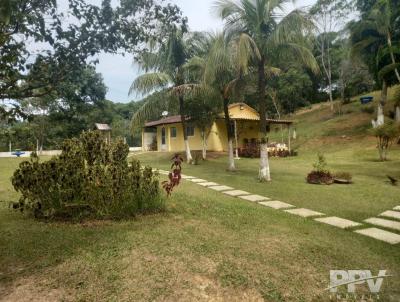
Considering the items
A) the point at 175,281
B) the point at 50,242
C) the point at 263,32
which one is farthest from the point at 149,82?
the point at 175,281

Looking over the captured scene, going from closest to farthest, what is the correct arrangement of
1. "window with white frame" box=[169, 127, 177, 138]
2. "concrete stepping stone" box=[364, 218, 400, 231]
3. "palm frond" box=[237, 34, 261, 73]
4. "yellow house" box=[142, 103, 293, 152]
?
"concrete stepping stone" box=[364, 218, 400, 231] < "palm frond" box=[237, 34, 261, 73] < "yellow house" box=[142, 103, 293, 152] < "window with white frame" box=[169, 127, 177, 138]

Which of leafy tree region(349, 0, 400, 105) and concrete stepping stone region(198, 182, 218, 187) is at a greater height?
leafy tree region(349, 0, 400, 105)

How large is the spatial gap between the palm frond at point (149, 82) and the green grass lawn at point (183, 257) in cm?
1044

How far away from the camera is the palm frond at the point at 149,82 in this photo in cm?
1533

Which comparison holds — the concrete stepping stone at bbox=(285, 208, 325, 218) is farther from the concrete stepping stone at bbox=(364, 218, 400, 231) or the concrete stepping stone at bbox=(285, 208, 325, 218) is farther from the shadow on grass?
the shadow on grass

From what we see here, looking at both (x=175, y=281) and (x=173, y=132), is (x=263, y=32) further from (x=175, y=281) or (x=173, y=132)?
(x=173, y=132)

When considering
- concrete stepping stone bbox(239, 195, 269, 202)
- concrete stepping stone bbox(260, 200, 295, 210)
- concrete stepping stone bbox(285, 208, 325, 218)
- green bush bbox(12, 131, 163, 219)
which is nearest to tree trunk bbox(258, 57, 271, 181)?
concrete stepping stone bbox(239, 195, 269, 202)

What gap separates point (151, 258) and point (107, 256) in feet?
1.76

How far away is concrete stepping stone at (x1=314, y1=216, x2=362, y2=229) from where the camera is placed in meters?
5.64

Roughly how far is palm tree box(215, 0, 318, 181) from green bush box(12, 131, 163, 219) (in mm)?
6049

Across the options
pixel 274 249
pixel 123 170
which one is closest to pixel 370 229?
pixel 274 249

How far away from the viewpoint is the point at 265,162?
1112 cm

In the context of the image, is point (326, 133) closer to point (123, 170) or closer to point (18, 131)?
point (123, 170)

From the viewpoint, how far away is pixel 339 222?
5.84 m
